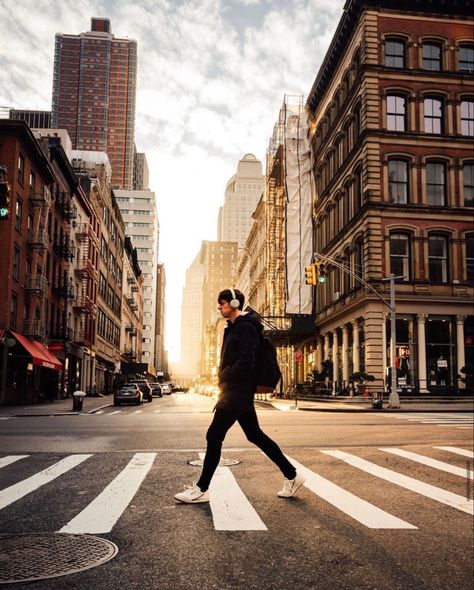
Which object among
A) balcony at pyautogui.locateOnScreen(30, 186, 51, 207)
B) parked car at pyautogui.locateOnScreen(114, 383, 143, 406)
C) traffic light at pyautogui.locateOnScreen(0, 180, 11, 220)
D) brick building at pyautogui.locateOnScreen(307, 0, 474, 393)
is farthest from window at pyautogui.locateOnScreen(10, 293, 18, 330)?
traffic light at pyautogui.locateOnScreen(0, 180, 11, 220)

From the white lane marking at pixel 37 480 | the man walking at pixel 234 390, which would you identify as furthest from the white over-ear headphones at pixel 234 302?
the white lane marking at pixel 37 480

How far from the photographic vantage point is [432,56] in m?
40.8

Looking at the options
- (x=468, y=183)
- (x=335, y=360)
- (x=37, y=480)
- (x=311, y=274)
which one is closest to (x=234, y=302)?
(x=37, y=480)

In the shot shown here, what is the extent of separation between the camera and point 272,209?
66.6 metres

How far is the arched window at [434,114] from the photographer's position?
40.2 metres

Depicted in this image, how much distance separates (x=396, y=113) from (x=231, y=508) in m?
38.3

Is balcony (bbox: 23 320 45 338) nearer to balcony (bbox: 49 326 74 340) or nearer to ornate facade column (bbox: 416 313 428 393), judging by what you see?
balcony (bbox: 49 326 74 340)

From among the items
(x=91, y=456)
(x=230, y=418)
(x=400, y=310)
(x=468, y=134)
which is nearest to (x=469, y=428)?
(x=91, y=456)

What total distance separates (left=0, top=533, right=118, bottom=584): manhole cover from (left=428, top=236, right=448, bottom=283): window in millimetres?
36057

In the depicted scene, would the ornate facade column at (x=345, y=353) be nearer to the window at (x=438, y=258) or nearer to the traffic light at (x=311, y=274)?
the window at (x=438, y=258)

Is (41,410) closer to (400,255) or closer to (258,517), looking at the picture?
(400,255)

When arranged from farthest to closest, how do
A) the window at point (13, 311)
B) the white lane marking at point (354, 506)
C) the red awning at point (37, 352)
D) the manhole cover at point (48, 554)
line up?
the window at point (13, 311) → the red awning at point (37, 352) → the white lane marking at point (354, 506) → the manhole cover at point (48, 554)

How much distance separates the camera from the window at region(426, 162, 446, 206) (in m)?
39.3

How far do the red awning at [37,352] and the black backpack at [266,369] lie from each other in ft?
93.3
